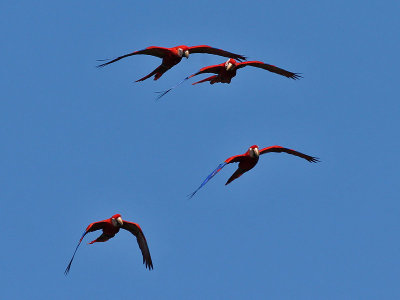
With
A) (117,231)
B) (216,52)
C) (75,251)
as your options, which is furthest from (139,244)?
(216,52)

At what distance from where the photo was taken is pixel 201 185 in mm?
29469

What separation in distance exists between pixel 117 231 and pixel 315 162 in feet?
24.8

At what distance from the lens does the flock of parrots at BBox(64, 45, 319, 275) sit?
32375 mm

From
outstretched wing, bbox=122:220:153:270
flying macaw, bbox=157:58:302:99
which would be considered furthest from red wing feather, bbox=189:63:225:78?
outstretched wing, bbox=122:220:153:270

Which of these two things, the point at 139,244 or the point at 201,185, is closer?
the point at 201,185

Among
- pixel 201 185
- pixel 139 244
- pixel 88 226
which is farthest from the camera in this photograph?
pixel 139 244

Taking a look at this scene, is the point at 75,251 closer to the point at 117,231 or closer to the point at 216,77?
the point at 117,231

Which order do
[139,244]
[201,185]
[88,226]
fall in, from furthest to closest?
[139,244]
[88,226]
[201,185]

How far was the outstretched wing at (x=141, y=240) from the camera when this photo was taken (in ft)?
110

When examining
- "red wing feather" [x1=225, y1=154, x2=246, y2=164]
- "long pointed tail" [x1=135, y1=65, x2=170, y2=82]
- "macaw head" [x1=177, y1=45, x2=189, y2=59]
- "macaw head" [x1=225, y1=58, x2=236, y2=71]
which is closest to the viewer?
"red wing feather" [x1=225, y1=154, x2=246, y2=164]

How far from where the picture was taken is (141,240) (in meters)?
34.1

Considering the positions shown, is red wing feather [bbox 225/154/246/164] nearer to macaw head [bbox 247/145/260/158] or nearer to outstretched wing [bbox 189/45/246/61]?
macaw head [bbox 247/145/260/158]

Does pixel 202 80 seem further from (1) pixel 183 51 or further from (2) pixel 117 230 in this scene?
(2) pixel 117 230

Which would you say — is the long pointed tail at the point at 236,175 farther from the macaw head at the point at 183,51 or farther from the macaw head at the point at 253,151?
the macaw head at the point at 183,51
